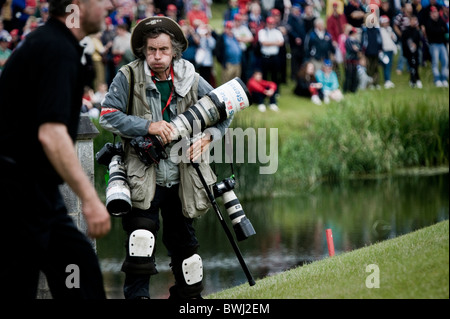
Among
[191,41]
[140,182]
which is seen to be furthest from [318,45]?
[140,182]

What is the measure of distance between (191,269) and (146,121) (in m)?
1.14

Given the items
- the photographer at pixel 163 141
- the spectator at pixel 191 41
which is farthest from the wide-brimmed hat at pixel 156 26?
the spectator at pixel 191 41

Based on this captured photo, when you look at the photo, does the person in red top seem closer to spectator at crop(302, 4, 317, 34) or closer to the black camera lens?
spectator at crop(302, 4, 317, 34)

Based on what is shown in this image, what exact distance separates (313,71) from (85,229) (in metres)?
15.5

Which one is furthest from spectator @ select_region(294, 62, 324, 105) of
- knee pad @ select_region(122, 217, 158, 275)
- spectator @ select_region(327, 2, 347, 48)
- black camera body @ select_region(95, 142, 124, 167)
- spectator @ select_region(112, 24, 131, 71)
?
knee pad @ select_region(122, 217, 158, 275)

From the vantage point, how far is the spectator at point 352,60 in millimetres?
21578

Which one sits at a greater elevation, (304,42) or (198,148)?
(304,42)

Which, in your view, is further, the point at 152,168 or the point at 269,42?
the point at 269,42

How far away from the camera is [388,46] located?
72.5 ft

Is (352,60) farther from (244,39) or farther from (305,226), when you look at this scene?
(305,226)

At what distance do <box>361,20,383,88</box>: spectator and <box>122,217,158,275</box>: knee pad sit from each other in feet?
54.0

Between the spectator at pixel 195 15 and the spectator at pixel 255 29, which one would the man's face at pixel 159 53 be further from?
the spectator at pixel 255 29

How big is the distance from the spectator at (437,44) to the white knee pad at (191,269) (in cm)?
1543
